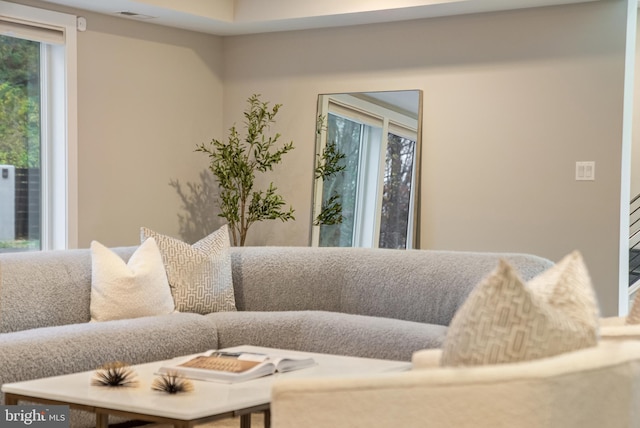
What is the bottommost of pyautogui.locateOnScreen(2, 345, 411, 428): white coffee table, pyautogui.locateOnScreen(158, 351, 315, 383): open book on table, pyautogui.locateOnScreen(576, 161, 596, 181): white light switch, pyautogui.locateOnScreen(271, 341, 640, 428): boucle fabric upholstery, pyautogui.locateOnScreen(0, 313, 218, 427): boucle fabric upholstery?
pyautogui.locateOnScreen(0, 313, 218, 427): boucle fabric upholstery

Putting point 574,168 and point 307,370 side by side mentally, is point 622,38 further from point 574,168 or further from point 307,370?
point 307,370

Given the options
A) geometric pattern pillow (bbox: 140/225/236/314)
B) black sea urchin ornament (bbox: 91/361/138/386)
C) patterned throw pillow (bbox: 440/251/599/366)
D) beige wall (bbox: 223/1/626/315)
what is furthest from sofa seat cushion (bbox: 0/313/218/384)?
beige wall (bbox: 223/1/626/315)

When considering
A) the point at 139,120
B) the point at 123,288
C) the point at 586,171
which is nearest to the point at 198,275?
the point at 123,288

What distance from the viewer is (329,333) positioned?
3.94 meters

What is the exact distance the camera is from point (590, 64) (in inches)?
201

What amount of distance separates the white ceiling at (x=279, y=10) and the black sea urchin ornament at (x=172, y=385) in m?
3.29

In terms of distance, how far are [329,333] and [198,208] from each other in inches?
106

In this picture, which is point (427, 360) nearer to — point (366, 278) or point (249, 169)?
point (366, 278)

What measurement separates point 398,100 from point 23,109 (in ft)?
7.57

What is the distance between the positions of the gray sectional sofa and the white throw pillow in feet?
0.29

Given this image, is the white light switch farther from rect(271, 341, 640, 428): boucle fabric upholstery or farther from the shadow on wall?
rect(271, 341, 640, 428): boucle fabric upholstery

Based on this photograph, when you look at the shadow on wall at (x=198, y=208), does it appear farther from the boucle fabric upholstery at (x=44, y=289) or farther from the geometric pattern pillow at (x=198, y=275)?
the boucle fabric upholstery at (x=44, y=289)

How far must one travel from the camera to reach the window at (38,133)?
5.24 m

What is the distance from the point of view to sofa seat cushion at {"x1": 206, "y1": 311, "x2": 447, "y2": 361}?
3699 millimetres
